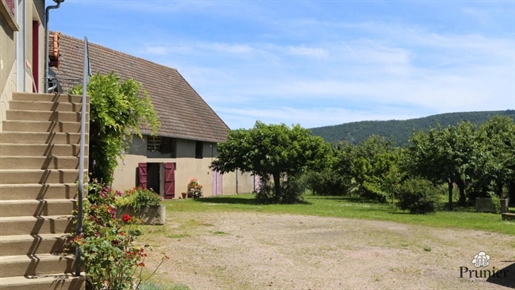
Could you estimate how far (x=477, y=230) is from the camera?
1401cm

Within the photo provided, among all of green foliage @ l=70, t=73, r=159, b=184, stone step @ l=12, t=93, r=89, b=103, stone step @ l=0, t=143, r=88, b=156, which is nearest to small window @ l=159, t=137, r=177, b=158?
green foliage @ l=70, t=73, r=159, b=184

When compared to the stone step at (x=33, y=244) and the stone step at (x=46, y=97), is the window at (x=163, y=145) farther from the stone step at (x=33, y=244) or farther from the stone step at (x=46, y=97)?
the stone step at (x=33, y=244)

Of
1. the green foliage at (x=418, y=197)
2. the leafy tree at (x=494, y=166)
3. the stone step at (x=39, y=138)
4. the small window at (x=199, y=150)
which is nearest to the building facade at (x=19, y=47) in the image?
the stone step at (x=39, y=138)

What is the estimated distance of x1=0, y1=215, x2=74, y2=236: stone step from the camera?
5.09 meters

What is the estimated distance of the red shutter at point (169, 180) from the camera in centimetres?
2605

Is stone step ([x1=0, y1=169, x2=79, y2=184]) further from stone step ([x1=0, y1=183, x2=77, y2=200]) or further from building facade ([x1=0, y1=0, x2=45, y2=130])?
building facade ([x1=0, y1=0, x2=45, y2=130])

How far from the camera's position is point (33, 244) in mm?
4930

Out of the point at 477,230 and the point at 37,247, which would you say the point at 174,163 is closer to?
the point at 477,230

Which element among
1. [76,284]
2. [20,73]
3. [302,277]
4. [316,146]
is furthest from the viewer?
[316,146]

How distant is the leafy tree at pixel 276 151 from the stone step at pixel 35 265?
19.2 m

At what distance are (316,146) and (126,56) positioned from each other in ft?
40.1

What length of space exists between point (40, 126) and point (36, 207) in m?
1.82

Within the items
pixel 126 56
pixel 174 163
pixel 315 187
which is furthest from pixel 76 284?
pixel 315 187

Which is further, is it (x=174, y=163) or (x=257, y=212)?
(x=174, y=163)
